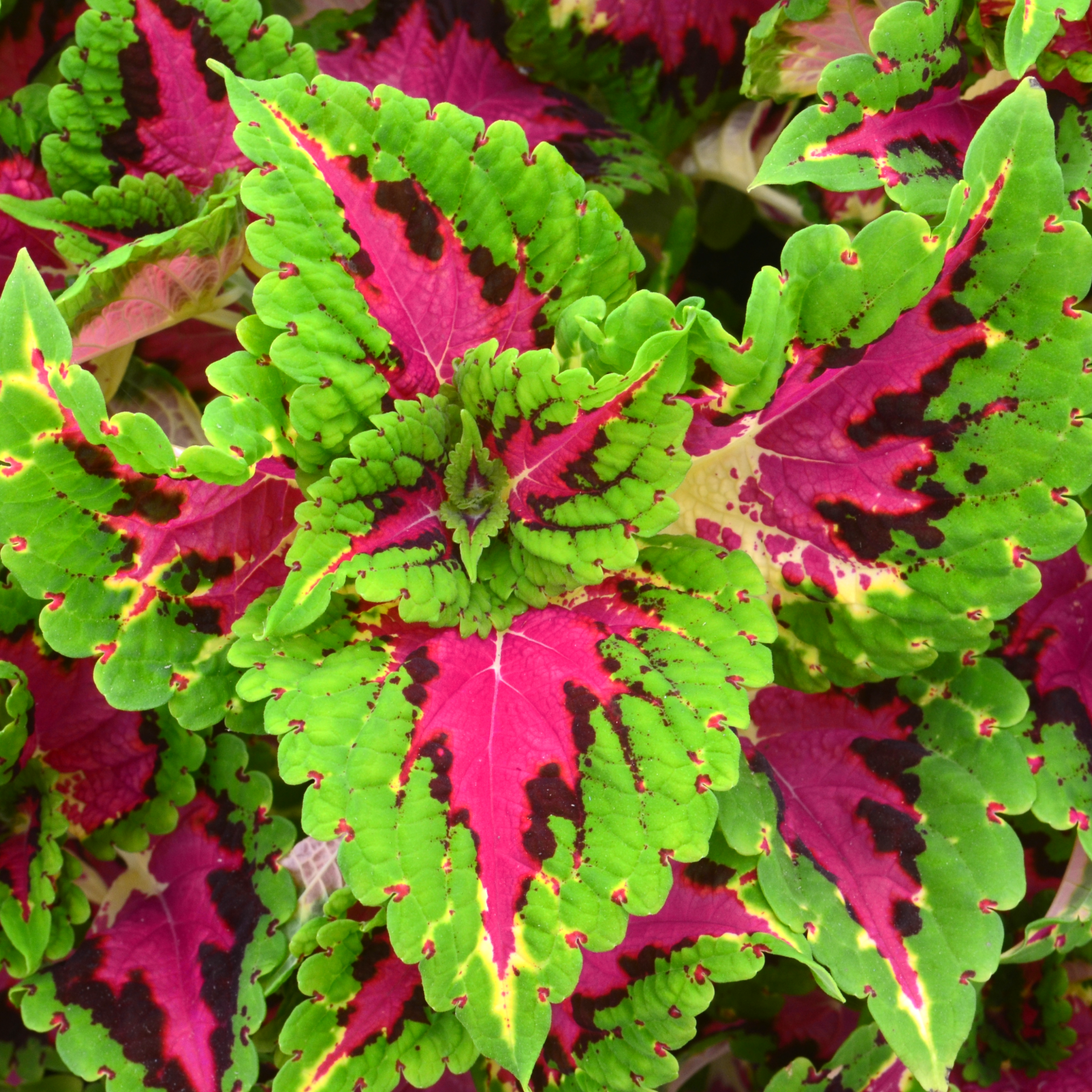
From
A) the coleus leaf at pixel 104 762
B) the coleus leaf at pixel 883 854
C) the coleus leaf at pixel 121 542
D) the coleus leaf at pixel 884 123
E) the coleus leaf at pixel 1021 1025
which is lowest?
the coleus leaf at pixel 1021 1025

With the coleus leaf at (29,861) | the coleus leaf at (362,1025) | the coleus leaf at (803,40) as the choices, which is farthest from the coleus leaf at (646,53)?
the coleus leaf at (362,1025)

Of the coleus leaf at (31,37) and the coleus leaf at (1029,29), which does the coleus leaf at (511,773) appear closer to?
the coleus leaf at (1029,29)

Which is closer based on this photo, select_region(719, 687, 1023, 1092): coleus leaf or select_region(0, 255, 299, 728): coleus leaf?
select_region(0, 255, 299, 728): coleus leaf

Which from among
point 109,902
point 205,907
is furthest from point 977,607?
point 109,902

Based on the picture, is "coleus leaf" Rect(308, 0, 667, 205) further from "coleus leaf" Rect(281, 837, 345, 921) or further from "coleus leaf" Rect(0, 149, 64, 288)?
"coleus leaf" Rect(281, 837, 345, 921)

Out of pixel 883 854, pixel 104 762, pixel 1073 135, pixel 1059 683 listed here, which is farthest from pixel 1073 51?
pixel 104 762

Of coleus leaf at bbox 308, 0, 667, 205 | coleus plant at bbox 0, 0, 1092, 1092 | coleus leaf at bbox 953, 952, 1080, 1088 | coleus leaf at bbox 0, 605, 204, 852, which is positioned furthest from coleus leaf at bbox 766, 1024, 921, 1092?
coleus leaf at bbox 308, 0, 667, 205
